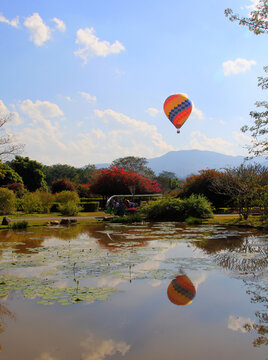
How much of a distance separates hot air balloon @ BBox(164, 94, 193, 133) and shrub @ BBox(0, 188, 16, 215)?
44.1 feet

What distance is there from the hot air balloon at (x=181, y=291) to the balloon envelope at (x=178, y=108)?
67.0 feet

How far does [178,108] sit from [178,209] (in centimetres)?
885

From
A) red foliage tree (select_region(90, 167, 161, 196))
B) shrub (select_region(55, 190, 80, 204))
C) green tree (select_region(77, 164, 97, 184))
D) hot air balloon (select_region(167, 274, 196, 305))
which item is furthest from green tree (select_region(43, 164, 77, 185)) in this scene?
hot air balloon (select_region(167, 274, 196, 305))

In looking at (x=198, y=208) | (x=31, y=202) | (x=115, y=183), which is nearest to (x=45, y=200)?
(x=31, y=202)

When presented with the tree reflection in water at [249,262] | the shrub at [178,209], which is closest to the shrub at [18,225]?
the shrub at [178,209]

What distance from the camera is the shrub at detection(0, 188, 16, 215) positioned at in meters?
24.1

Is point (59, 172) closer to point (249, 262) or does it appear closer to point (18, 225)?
point (18, 225)

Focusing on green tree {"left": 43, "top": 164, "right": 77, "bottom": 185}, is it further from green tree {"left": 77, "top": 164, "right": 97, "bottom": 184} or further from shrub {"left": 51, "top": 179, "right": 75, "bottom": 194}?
shrub {"left": 51, "top": 179, "right": 75, "bottom": 194}

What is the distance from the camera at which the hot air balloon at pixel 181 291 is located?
5809mm

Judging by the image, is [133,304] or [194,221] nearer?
[133,304]

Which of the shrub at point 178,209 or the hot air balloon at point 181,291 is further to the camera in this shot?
the shrub at point 178,209

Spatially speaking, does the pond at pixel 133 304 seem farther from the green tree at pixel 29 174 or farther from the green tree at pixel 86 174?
the green tree at pixel 86 174

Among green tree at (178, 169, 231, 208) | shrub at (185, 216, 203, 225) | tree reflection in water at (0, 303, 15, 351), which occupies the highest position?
green tree at (178, 169, 231, 208)

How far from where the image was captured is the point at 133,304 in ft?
18.5
